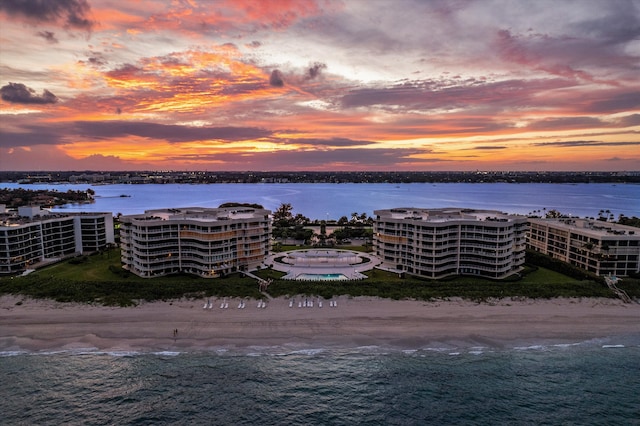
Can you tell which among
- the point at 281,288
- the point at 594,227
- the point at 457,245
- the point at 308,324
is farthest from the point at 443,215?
→ the point at 308,324

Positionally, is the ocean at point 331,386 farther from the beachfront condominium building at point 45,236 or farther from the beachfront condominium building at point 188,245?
the beachfront condominium building at point 45,236

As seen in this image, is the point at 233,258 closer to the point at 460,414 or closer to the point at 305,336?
the point at 305,336

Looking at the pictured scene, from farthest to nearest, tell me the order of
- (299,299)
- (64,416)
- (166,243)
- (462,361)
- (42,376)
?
(166,243), (299,299), (462,361), (42,376), (64,416)

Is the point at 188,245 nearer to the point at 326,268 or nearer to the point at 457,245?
the point at 326,268

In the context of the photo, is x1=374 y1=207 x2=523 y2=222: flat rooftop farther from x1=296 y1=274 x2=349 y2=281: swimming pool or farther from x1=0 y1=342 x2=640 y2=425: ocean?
x1=0 y1=342 x2=640 y2=425: ocean

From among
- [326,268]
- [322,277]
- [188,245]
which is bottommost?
[322,277]

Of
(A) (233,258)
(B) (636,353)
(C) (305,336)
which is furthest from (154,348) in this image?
(B) (636,353)

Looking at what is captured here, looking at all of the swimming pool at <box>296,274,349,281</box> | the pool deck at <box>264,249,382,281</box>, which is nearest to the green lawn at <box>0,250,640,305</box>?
the swimming pool at <box>296,274,349,281</box>
